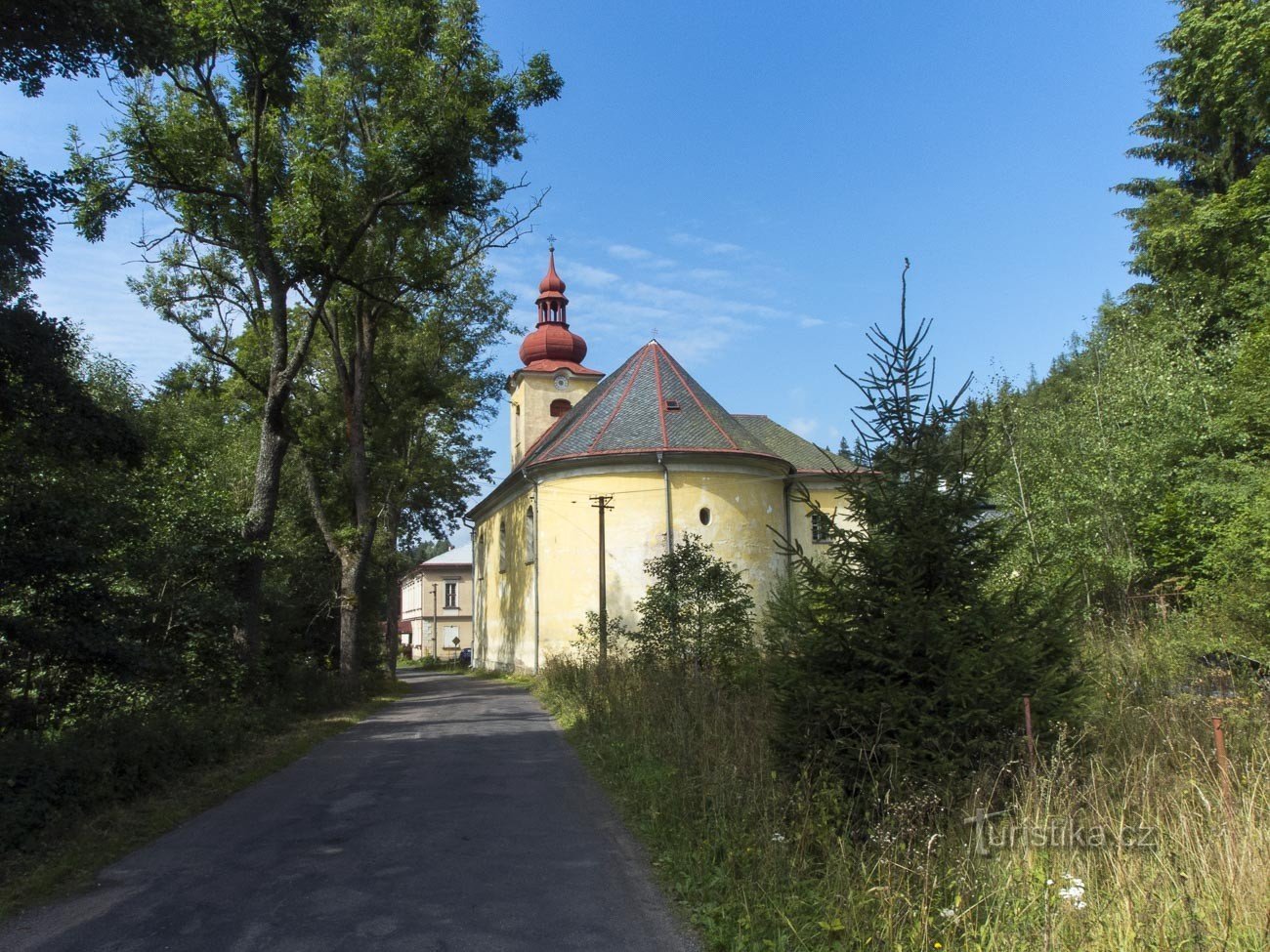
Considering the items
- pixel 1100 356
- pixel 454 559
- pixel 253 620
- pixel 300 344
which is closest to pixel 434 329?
pixel 300 344

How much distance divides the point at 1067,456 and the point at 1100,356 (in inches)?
174

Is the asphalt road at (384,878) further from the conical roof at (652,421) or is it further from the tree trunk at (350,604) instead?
the conical roof at (652,421)

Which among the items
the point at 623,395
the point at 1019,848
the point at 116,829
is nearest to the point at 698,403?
the point at 623,395

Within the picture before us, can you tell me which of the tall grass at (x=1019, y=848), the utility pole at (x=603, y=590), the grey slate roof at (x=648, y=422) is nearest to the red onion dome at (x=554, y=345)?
the grey slate roof at (x=648, y=422)

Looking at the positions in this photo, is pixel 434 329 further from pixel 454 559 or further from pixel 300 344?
pixel 454 559

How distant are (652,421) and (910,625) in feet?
80.1

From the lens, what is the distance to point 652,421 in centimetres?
2986

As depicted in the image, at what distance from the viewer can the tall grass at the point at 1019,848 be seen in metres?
4.06

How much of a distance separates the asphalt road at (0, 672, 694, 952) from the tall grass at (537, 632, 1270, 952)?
0.58 meters

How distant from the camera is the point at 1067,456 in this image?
75.4 feet

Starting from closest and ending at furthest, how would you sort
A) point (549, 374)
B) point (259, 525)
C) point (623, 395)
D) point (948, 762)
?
point (948, 762) → point (259, 525) → point (623, 395) → point (549, 374)

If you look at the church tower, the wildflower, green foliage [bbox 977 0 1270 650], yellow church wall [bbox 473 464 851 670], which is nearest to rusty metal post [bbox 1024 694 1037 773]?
the wildflower

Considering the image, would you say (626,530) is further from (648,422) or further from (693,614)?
(693,614)

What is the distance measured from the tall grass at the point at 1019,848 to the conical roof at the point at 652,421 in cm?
2165
